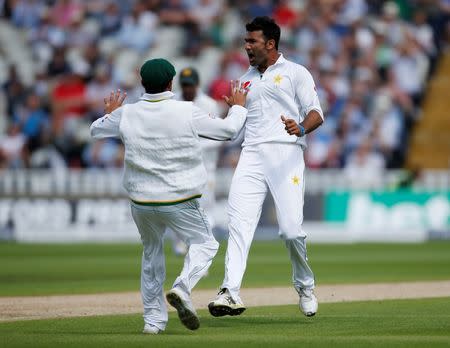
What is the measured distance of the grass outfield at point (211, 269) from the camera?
47.0 feet

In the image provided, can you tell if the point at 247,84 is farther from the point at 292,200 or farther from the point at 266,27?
the point at 292,200

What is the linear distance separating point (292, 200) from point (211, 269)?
21.7 ft

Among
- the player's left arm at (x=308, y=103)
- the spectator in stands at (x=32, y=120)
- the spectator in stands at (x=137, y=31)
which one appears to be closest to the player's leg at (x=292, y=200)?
the player's left arm at (x=308, y=103)

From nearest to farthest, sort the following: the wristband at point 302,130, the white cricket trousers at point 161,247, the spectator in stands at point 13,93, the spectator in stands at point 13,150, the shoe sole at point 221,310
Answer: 1. the white cricket trousers at point 161,247
2. the shoe sole at point 221,310
3. the wristband at point 302,130
4. the spectator in stands at point 13,150
5. the spectator in stands at point 13,93

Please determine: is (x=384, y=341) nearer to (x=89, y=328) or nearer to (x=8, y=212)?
(x=89, y=328)

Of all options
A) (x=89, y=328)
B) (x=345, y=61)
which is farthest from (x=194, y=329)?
(x=345, y=61)

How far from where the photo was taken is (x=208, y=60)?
85.7 feet

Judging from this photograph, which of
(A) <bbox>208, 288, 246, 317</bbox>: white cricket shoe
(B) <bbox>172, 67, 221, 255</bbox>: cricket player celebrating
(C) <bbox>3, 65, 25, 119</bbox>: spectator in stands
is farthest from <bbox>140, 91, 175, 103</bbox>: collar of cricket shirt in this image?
(C) <bbox>3, 65, 25, 119</bbox>: spectator in stands

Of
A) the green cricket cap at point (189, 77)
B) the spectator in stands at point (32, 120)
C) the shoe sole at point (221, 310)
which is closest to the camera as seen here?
the shoe sole at point (221, 310)

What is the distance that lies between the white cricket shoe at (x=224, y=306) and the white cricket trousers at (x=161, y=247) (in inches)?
27.1

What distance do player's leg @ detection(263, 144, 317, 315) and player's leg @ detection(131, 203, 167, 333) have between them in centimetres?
152

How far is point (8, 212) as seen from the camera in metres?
22.9

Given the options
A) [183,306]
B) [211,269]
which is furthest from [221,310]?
[211,269]

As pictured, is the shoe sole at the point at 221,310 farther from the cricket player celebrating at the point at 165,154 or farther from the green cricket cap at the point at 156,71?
the green cricket cap at the point at 156,71
